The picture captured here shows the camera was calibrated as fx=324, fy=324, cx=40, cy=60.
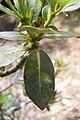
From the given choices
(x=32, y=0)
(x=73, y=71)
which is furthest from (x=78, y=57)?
(x=32, y=0)

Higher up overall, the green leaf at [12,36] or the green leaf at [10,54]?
the green leaf at [12,36]

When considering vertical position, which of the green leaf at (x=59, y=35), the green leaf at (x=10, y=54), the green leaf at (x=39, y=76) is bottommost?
the green leaf at (x=39, y=76)

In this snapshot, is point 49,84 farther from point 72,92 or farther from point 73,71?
point 73,71

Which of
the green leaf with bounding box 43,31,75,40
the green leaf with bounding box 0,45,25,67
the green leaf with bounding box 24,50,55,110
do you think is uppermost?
the green leaf with bounding box 43,31,75,40

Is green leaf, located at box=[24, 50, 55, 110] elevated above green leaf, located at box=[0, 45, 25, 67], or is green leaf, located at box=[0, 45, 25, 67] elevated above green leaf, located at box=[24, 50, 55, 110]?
green leaf, located at box=[0, 45, 25, 67]

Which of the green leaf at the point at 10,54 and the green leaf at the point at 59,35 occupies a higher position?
the green leaf at the point at 59,35
